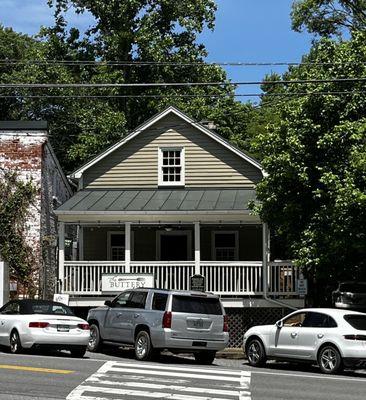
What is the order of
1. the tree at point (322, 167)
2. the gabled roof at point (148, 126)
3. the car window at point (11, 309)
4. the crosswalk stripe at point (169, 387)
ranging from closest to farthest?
the crosswalk stripe at point (169, 387) → the car window at point (11, 309) → the tree at point (322, 167) → the gabled roof at point (148, 126)

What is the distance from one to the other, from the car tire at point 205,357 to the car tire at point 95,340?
273 centimetres

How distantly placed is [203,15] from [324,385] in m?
31.1

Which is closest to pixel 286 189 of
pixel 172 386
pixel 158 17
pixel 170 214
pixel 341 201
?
pixel 341 201

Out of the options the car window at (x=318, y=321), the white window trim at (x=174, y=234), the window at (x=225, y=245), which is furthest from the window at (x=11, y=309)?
the window at (x=225, y=245)

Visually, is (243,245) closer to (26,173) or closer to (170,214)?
(170,214)

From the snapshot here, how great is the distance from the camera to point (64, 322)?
752 inches

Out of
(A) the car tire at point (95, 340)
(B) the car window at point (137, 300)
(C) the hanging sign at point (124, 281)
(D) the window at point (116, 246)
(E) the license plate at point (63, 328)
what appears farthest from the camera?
(D) the window at point (116, 246)

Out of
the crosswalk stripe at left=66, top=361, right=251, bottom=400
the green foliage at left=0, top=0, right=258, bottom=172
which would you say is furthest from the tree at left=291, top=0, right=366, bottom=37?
the crosswalk stripe at left=66, top=361, right=251, bottom=400

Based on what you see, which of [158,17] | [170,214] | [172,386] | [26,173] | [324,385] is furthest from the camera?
[158,17]

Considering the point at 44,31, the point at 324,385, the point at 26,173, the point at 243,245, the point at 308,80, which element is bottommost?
the point at 324,385

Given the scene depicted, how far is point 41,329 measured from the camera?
62.0ft

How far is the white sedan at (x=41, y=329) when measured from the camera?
1889 centimetres

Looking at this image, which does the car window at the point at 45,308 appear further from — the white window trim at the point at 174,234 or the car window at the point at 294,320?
the white window trim at the point at 174,234

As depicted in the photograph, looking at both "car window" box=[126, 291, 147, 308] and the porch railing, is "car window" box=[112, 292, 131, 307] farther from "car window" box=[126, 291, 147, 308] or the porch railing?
the porch railing
